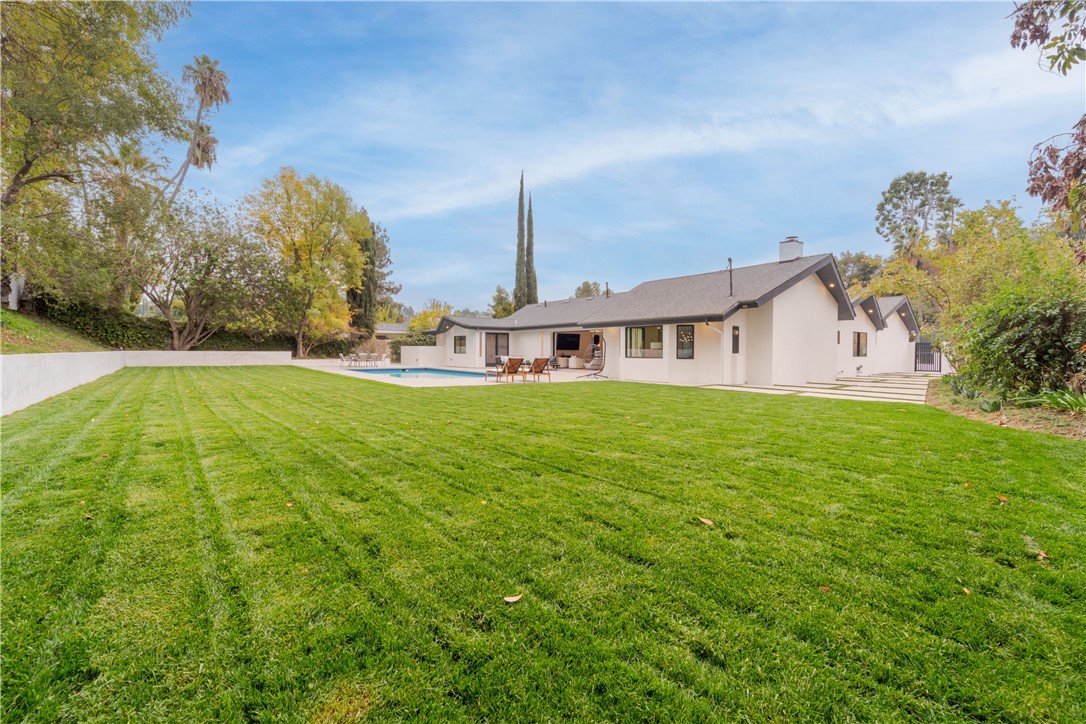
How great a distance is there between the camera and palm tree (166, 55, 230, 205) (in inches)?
1156

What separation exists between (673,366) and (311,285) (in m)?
22.5

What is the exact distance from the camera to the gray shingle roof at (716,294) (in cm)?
1402

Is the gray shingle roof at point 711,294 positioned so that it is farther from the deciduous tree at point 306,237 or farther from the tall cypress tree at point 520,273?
the tall cypress tree at point 520,273

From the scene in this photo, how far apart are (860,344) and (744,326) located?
29.6ft

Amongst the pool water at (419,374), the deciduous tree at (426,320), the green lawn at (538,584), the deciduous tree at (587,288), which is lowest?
the green lawn at (538,584)

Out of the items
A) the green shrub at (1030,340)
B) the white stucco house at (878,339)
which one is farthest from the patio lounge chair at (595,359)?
the green shrub at (1030,340)

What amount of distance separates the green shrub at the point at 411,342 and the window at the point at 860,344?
2242 centimetres

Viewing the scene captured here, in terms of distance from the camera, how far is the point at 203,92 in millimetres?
29969

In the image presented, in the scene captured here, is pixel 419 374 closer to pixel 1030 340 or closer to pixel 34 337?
pixel 34 337

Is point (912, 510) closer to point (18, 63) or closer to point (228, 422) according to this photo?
point (228, 422)

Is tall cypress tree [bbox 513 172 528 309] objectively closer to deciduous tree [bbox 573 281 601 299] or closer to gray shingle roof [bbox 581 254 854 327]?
deciduous tree [bbox 573 281 601 299]

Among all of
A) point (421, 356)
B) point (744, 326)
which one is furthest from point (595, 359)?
point (421, 356)

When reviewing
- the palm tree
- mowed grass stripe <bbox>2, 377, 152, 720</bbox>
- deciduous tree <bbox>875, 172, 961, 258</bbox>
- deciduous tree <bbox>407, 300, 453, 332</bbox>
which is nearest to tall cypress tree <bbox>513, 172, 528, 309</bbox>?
deciduous tree <bbox>407, 300, 453, 332</bbox>

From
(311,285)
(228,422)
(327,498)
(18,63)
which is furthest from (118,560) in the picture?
(311,285)
